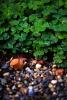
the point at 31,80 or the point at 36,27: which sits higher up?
the point at 36,27

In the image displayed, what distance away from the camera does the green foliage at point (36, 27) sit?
3.44 meters

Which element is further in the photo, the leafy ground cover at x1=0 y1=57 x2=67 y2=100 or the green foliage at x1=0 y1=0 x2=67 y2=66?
the green foliage at x1=0 y1=0 x2=67 y2=66

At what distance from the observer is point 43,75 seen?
11.6 ft

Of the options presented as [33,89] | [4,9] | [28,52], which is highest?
[4,9]

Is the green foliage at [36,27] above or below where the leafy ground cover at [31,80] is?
above

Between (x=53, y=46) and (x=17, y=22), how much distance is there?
0.53m

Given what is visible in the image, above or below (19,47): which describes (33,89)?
below

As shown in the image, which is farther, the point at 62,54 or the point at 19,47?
the point at 19,47

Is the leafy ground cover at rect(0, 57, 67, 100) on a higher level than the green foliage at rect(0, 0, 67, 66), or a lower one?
lower

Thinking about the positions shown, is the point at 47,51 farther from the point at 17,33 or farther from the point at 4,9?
the point at 4,9

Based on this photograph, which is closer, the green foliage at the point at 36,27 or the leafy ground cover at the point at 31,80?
the leafy ground cover at the point at 31,80

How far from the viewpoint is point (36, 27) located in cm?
346

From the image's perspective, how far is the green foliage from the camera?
344 cm

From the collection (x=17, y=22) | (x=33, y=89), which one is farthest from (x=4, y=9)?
(x=33, y=89)
